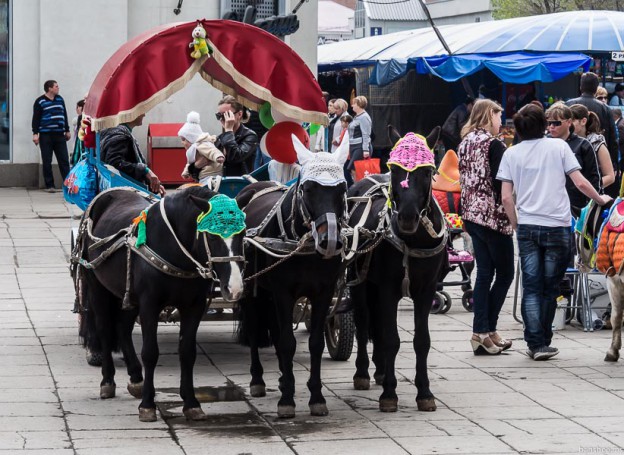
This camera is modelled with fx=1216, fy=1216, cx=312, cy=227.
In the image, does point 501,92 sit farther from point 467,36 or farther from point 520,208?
point 520,208

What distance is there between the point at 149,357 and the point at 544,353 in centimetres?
351

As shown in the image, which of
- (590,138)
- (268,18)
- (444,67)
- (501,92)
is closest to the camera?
(590,138)

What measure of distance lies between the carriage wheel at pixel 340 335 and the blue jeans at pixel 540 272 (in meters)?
1.42

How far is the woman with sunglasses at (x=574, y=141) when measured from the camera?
1037 cm

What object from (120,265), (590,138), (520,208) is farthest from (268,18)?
(120,265)

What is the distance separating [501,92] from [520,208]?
1811 cm

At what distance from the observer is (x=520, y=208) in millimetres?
9609

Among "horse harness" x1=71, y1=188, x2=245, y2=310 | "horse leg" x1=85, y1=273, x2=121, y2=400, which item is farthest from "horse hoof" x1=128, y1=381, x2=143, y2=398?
"horse harness" x1=71, y1=188, x2=245, y2=310

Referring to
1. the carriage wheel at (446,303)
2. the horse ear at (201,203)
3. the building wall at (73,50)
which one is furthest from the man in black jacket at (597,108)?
the building wall at (73,50)

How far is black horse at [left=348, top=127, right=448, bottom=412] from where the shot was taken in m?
7.72

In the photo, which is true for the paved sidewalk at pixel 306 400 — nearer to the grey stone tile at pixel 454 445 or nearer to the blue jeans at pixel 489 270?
the grey stone tile at pixel 454 445

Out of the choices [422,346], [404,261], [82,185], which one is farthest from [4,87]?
[422,346]

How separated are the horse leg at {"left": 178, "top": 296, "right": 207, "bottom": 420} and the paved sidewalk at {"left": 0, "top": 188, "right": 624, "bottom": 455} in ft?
0.32

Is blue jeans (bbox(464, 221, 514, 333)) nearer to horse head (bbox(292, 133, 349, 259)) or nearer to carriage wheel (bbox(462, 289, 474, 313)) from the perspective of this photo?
carriage wheel (bbox(462, 289, 474, 313))
